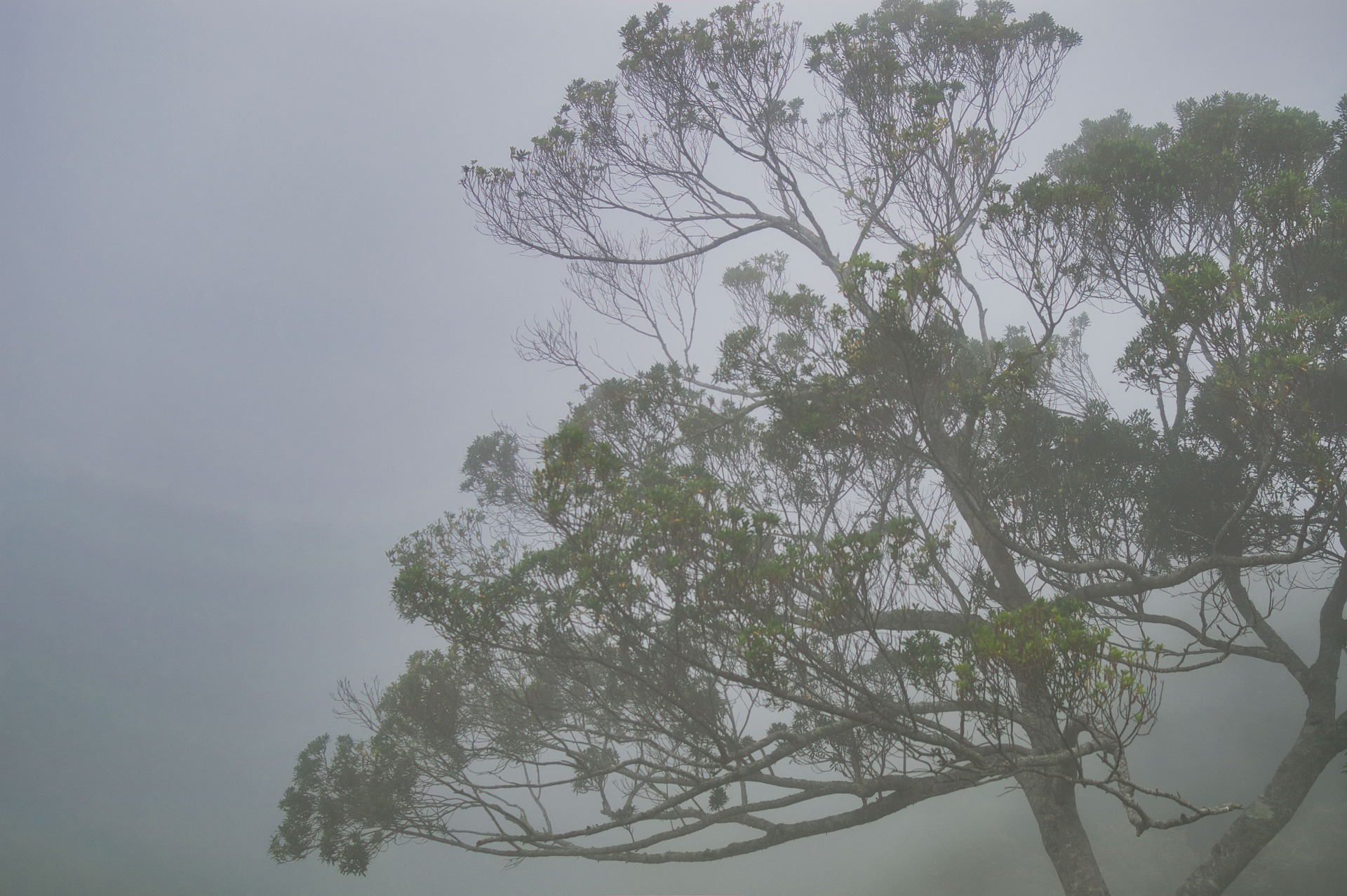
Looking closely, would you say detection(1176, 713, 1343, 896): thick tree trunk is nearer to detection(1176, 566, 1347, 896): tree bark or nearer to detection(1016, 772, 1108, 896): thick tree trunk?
detection(1176, 566, 1347, 896): tree bark

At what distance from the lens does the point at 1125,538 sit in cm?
503

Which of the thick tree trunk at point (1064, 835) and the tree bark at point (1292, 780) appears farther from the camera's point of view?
the thick tree trunk at point (1064, 835)

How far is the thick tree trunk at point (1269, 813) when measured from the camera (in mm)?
4305

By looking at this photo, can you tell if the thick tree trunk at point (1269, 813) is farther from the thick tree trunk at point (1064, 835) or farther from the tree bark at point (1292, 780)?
the thick tree trunk at point (1064, 835)

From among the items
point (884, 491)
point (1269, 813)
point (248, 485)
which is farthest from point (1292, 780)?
point (248, 485)

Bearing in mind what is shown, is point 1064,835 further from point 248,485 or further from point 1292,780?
point 248,485

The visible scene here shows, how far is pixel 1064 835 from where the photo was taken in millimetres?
4621

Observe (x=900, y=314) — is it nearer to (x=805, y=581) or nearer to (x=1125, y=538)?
Answer: (x=805, y=581)

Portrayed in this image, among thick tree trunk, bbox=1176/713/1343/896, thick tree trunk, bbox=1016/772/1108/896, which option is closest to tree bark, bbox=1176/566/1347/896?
thick tree trunk, bbox=1176/713/1343/896

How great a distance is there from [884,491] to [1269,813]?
119 inches

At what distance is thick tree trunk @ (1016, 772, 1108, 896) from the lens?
14.5ft

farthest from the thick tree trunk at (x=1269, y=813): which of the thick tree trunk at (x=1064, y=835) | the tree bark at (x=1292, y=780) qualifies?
the thick tree trunk at (x=1064, y=835)

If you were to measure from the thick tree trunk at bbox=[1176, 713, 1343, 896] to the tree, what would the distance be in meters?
0.02

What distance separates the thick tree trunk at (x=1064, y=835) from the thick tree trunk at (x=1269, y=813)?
53 cm
